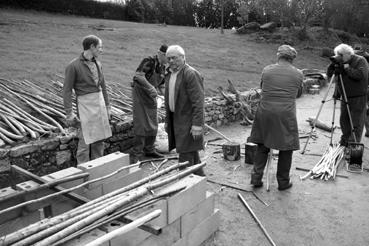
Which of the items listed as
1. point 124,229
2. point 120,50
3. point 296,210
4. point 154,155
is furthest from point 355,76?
point 120,50

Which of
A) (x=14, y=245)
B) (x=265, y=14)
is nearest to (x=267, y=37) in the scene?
(x=265, y=14)

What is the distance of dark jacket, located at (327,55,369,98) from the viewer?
6.22 meters

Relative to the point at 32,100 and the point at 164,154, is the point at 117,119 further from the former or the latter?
the point at 32,100

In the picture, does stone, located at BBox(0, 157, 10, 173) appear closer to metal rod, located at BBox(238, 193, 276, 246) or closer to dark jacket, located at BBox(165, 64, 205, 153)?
dark jacket, located at BBox(165, 64, 205, 153)

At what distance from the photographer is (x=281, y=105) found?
184 inches

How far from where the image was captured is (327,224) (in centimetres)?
420

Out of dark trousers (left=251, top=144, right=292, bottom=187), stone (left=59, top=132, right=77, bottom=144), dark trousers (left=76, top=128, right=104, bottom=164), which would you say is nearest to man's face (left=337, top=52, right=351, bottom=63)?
dark trousers (left=251, top=144, right=292, bottom=187)

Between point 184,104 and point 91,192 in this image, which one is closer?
point 91,192

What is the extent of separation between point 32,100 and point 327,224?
4.96 metres

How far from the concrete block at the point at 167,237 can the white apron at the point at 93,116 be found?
2230 mm

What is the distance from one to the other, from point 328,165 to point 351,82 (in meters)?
1.67

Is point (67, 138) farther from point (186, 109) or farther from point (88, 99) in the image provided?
point (186, 109)

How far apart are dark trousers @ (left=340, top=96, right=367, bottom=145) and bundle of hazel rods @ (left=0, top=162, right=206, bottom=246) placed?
15.3 ft

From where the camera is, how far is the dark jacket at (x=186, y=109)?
4398 millimetres
